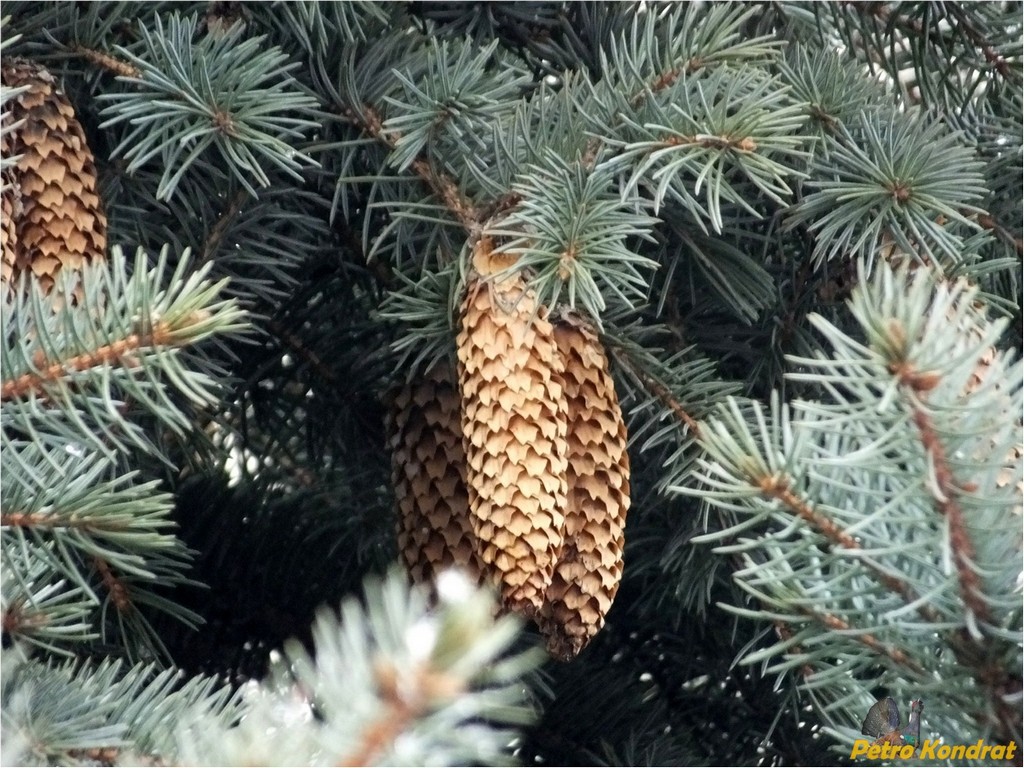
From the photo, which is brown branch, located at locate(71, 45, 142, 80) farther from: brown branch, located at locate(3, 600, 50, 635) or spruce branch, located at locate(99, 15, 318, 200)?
brown branch, located at locate(3, 600, 50, 635)

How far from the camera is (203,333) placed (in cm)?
33

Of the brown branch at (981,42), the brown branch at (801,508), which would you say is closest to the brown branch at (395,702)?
the brown branch at (801,508)

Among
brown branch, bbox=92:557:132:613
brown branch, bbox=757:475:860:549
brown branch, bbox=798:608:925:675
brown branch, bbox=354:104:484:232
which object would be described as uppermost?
brown branch, bbox=354:104:484:232

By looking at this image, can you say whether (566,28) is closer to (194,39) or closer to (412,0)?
(412,0)

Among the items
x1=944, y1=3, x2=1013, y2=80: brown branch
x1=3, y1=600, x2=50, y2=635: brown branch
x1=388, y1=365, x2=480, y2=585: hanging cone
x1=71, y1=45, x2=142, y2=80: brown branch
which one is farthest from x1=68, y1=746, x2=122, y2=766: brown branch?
x1=944, y1=3, x2=1013, y2=80: brown branch

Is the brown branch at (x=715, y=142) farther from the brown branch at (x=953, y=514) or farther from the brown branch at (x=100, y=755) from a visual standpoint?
the brown branch at (x=100, y=755)

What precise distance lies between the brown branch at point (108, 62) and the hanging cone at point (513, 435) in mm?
164

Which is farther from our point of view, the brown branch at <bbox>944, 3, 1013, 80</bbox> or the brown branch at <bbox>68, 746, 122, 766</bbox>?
the brown branch at <bbox>944, 3, 1013, 80</bbox>

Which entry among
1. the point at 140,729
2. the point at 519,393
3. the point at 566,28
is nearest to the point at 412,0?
the point at 566,28

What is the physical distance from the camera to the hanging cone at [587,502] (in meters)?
0.45

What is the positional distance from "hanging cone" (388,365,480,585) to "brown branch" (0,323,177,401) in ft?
0.59

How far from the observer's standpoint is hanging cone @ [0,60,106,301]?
44 cm

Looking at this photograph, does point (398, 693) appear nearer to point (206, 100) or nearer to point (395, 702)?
point (395, 702)

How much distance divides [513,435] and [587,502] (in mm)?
47
